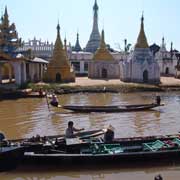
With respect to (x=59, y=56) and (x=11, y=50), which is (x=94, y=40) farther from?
(x=11, y=50)

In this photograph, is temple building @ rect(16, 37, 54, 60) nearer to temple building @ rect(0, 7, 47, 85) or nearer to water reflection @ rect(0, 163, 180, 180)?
temple building @ rect(0, 7, 47, 85)

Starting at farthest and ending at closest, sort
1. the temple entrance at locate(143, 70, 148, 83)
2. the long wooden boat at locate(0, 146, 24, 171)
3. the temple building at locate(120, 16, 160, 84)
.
→ the temple entrance at locate(143, 70, 148, 83) → the temple building at locate(120, 16, 160, 84) → the long wooden boat at locate(0, 146, 24, 171)

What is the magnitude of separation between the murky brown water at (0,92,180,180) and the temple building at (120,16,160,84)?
44.0 feet

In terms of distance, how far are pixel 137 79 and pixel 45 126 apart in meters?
26.7

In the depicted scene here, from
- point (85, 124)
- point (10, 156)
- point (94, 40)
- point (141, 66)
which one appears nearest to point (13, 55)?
point (141, 66)

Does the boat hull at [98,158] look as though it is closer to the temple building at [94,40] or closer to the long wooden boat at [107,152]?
the long wooden boat at [107,152]

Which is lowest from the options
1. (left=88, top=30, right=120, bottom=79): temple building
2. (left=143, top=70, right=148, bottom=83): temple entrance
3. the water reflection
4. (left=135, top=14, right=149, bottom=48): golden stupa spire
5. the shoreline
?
the water reflection

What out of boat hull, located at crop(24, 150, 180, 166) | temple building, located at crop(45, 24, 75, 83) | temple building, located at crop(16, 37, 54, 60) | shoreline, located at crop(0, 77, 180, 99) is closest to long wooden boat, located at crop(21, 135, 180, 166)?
boat hull, located at crop(24, 150, 180, 166)

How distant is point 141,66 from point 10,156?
35.1m

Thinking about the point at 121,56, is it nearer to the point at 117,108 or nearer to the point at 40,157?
the point at 117,108

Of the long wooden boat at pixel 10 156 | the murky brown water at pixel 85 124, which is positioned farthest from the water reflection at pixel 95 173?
the long wooden boat at pixel 10 156

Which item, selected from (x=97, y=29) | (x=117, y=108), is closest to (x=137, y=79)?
(x=117, y=108)

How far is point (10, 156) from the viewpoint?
1195 cm

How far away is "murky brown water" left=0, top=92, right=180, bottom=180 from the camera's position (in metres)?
12.2
